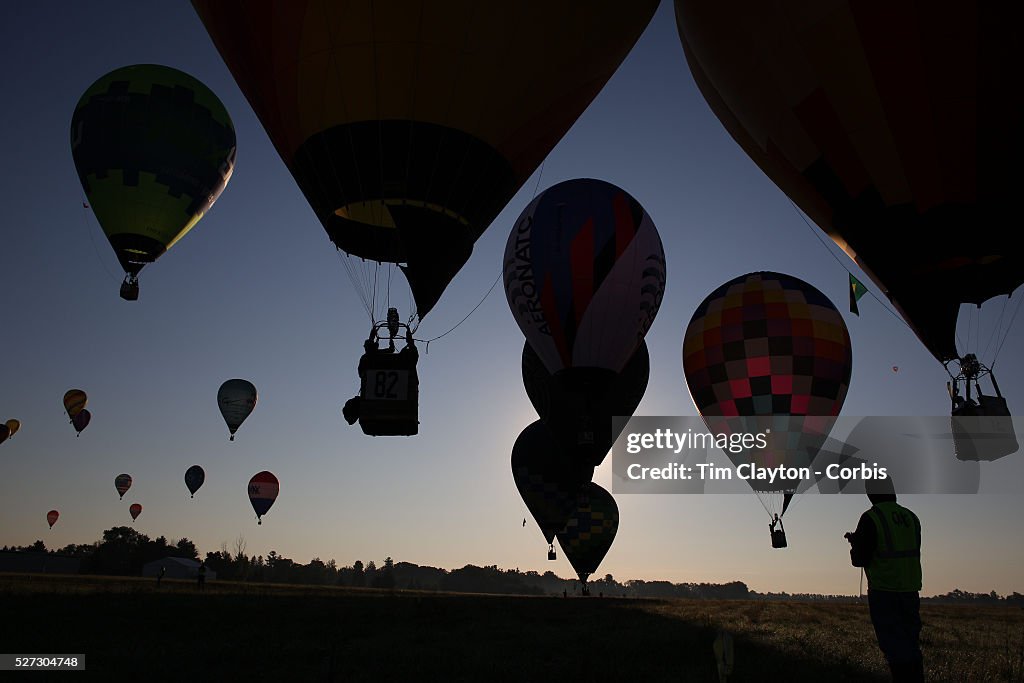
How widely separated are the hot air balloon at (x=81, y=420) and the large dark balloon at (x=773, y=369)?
1767 inches

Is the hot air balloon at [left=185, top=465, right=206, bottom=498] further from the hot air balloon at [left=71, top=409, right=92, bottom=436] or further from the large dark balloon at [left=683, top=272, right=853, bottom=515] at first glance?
the large dark balloon at [left=683, top=272, right=853, bottom=515]

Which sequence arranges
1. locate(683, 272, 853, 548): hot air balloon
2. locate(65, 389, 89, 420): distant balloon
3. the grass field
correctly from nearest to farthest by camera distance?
1. the grass field
2. locate(683, 272, 853, 548): hot air balloon
3. locate(65, 389, 89, 420): distant balloon

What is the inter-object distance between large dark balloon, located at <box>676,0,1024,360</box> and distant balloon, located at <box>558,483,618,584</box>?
A: 21.9 metres

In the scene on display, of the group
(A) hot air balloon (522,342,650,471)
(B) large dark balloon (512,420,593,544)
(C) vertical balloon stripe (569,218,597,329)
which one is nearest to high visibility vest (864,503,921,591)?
(C) vertical balloon stripe (569,218,597,329)

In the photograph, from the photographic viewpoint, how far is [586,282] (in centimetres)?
1711

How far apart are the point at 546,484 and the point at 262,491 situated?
2749 cm

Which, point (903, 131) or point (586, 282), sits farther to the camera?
point (586, 282)

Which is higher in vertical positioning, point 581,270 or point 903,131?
point 903,131

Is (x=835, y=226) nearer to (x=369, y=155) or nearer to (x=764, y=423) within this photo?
(x=764, y=423)

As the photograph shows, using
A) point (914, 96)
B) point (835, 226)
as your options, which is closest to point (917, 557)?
point (914, 96)

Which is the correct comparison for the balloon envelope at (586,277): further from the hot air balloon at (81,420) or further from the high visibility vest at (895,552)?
the hot air balloon at (81,420)

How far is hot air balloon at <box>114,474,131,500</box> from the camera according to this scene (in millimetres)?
60625

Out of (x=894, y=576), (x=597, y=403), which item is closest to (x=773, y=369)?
(x=597, y=403)

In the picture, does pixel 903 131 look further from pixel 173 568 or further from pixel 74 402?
pixel 173 568
